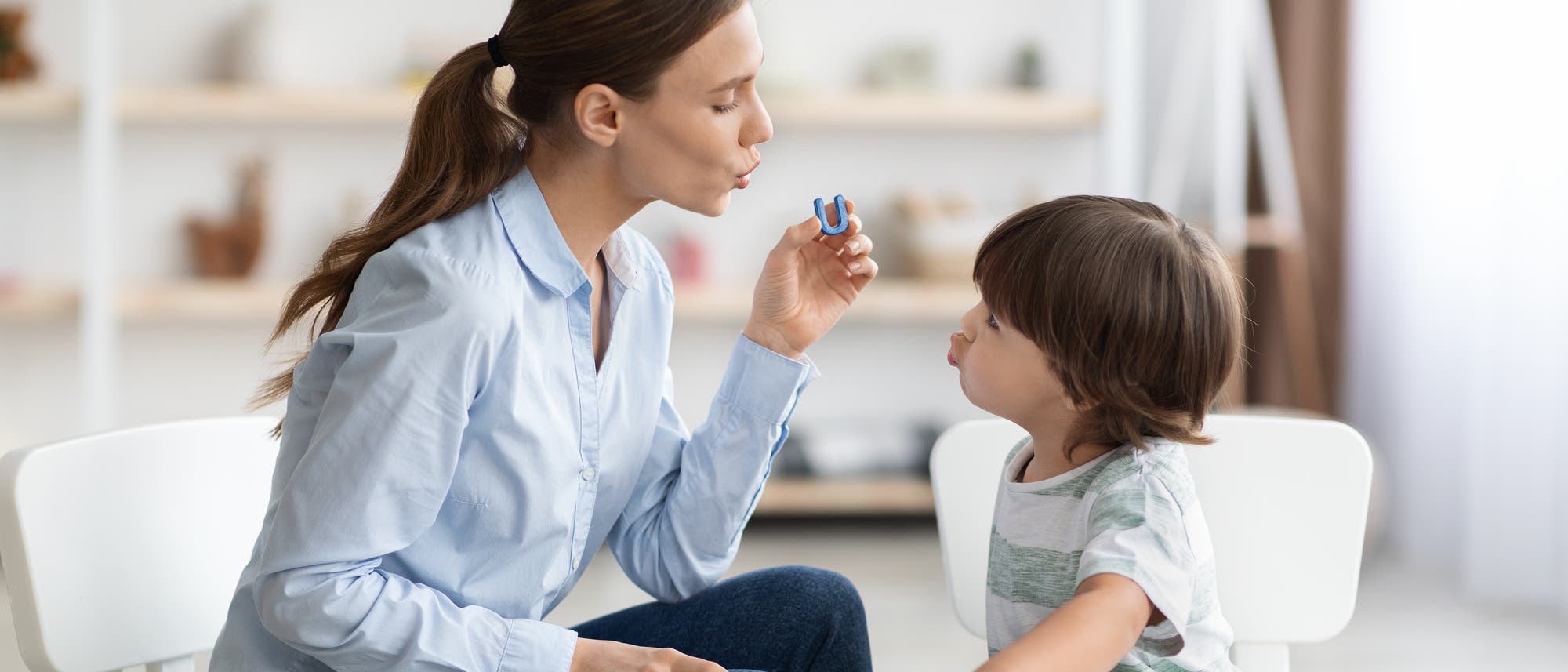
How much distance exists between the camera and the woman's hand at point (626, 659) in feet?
3.57

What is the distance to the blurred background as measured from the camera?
9.83 feet

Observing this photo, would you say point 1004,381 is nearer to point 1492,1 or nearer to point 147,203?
point 1492,1

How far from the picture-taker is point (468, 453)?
3.59ft

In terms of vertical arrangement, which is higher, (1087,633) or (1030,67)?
(1030,67)

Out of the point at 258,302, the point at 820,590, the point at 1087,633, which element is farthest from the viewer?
the point at 258,302

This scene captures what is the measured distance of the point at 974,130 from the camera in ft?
12.1

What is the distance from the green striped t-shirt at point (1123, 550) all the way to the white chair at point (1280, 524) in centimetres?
16

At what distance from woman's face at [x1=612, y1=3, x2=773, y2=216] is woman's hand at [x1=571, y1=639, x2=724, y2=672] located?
40 cm

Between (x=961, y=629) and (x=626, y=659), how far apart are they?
170cm

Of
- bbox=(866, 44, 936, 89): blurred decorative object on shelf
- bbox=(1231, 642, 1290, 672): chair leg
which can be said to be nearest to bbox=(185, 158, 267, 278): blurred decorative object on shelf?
bbox=(866, 44, 936, 89): blurred decorative object on shelf

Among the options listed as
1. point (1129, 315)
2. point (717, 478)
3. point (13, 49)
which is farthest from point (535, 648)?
point (13, 49)

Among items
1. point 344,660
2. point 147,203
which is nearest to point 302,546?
point 344,660

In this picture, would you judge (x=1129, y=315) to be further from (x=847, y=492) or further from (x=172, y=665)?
(x=847, y=492)

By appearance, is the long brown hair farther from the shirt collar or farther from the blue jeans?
the blue jeans
